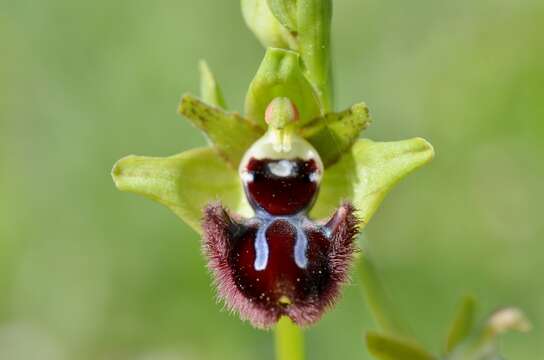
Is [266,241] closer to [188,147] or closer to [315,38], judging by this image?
[315,38]

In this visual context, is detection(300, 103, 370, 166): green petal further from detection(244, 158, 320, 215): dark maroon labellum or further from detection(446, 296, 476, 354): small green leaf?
detection(446, 296, 476, 354): small green leaf

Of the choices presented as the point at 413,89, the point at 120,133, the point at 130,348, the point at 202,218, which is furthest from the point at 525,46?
the point at 202,218

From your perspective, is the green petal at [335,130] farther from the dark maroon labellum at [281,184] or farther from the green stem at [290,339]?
the green stem at [290,339]

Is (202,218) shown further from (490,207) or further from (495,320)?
(490,207)

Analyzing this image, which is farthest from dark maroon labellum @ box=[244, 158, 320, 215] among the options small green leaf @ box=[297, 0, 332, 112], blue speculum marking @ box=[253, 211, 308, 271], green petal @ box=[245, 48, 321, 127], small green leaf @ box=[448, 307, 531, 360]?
small green leaf @ box=[448, 307, 531, 360]

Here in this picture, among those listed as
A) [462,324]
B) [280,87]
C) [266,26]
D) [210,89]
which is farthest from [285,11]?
[462,324]

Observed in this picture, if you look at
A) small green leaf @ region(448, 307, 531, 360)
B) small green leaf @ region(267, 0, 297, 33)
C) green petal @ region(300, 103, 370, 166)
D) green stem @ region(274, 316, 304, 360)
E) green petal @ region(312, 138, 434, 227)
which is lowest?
small green leaf @ region(448, 307, 531, 360)
